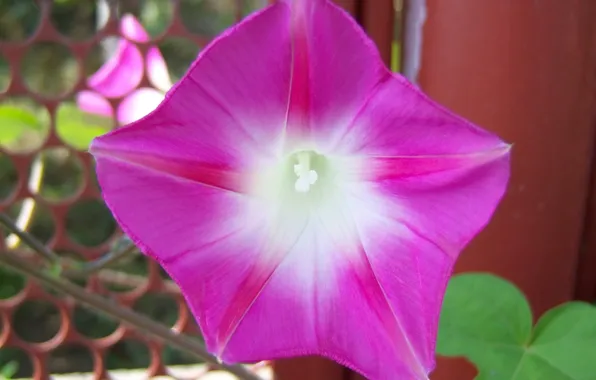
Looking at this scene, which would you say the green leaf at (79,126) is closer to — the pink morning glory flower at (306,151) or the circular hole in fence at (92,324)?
the pink morning glory flower at (306,151)

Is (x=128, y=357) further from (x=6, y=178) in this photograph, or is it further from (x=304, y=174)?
(x=304, y=174)

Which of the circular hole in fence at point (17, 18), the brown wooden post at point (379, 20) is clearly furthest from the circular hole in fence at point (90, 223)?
the brown wooden post at point (379, 20)

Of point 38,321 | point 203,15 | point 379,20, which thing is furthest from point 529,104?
point 38,321

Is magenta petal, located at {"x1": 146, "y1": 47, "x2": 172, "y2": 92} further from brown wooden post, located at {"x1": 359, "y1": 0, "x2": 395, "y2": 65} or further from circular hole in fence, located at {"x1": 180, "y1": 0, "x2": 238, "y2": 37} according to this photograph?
circular hole in fence, located at {"x1": 180, "y1": 0, "x2": 238, "y2": 37}

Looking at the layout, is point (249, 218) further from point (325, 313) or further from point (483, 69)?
point (483, 69)

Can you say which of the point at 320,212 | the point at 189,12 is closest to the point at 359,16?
the point at 320,212

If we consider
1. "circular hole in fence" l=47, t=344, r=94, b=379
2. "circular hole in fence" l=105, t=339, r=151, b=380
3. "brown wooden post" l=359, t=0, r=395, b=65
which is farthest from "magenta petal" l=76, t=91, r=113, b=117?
"circular hole in fence" l=47, t=344, r=94, b=379
